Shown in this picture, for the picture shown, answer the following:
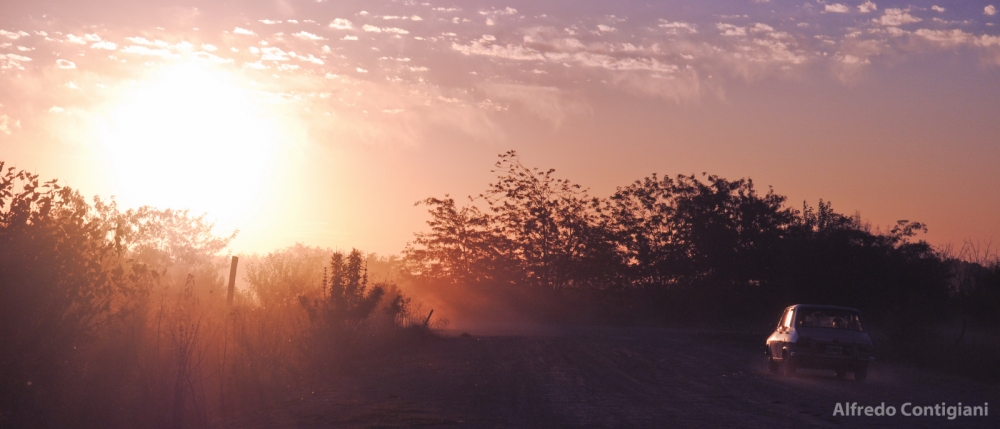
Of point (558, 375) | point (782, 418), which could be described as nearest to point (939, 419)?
point (782, 418)

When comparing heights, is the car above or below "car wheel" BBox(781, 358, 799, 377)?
above

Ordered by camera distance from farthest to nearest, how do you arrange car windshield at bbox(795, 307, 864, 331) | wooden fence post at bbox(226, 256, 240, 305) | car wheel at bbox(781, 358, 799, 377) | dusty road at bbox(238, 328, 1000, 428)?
wooden fence post at bbox(226, 256, 240, 305)
car windshield at bbox(795, 307, 864, 331)
car wheel at bbox(781, 358, 799, 377)
dusty road at bbox(238, 328, 1000, 428)

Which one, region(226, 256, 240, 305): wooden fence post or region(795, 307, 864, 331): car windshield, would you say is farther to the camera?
region(226, 256, 240, 305): wooden fence post

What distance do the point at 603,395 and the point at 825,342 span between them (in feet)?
22.4

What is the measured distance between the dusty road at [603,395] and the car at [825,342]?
0.44 metres

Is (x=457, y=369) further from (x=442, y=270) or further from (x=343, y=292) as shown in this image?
(x=442, y=270)

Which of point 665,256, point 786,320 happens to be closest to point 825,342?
point 786,320

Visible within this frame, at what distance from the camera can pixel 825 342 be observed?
1875 centimetres

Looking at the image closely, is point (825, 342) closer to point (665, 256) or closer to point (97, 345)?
A: point (97, 345)

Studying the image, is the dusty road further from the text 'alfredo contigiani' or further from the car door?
the car door

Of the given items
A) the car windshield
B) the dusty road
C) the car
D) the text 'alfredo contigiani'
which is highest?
the car windshield

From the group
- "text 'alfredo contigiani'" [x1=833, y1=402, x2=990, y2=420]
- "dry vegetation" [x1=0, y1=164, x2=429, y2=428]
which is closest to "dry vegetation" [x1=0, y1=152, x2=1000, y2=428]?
"dry vegetation" [x1=0, y1=164, x2=429, y2=428]

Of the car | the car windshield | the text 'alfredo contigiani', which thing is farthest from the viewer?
the car windshield

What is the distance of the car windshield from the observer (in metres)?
19.5
